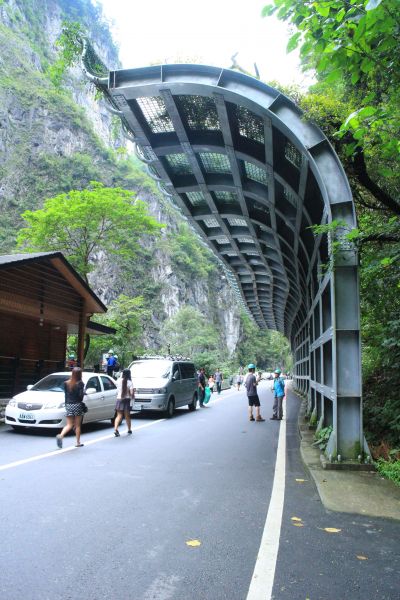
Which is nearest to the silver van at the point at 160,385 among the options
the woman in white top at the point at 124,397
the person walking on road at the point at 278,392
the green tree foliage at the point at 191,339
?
the person walking on road at the point at 278,392

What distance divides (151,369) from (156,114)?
902cm

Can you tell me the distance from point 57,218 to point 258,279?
11219 millimetres

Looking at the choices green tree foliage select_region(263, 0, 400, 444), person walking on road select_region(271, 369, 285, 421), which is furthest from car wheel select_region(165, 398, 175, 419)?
green tree foliage select_region(263, 0, 400, 444)

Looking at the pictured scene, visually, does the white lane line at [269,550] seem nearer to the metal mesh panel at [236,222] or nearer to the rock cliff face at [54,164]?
the metal mesh panel at [236,222]

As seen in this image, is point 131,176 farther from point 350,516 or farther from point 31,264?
point 350,516

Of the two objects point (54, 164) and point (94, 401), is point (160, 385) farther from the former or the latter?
point (54, 164)

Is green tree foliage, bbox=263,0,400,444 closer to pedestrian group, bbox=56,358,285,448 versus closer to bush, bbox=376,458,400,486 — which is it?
bush, bbox=376,458,400,486

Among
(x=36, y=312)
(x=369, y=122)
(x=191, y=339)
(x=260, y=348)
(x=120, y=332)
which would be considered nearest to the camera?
(x=369, y=122)

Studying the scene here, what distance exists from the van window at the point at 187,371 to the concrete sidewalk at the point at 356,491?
34.1ft

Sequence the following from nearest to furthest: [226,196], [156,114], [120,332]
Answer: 1. [156,114]
2. [226,196]
3. [120,332]

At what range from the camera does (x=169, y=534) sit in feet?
14.8

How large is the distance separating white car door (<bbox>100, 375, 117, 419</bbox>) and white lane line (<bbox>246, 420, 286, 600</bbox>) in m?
6.94

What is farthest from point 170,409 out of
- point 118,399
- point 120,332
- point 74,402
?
point 120,332

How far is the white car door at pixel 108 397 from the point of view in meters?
13.0
